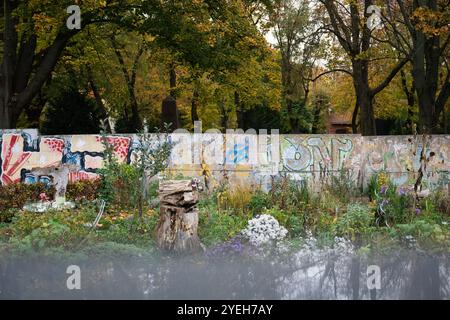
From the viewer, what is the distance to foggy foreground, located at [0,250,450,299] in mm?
7246

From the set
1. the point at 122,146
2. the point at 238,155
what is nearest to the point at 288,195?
the point at 238,155

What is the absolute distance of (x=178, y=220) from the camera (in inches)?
368

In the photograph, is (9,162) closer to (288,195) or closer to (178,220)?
(288,195)

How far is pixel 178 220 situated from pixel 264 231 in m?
1.52

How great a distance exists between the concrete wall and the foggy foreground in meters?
7.18

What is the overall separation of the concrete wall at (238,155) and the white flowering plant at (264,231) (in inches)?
243

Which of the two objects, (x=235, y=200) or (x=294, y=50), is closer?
(x=235, y=200)

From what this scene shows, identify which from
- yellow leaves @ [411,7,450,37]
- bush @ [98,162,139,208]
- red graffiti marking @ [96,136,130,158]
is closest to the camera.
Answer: bush @ [98,162,139,208]

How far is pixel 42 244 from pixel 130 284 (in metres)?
2.01

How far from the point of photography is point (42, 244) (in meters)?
8.79

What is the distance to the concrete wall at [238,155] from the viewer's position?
1652cm

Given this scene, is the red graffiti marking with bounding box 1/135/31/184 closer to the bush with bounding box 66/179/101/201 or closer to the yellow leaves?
the bush with bounding box 66/179/101/201

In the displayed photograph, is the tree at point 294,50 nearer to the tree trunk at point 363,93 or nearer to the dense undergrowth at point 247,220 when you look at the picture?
the tree trunk at point 363,93

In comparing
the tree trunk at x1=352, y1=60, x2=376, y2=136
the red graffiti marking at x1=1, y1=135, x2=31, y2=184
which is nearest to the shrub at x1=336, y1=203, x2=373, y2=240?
the red graffiti marking at x1=1, y1=135, x2=31, y2=184
